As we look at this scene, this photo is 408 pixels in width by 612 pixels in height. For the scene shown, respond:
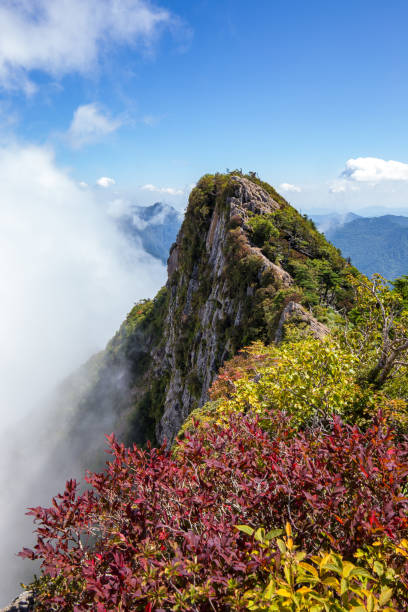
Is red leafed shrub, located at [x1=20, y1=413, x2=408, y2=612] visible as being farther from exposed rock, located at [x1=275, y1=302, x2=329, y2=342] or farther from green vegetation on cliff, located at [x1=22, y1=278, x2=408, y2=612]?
exposed rock, located at [x1=275, y1=302, x2=329, y2=342]

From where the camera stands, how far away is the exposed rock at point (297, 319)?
18661mm

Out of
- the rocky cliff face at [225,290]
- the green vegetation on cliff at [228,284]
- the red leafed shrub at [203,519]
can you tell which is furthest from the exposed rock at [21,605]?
Result: the rocky cliff face at [225,290]

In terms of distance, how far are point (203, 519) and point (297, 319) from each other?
16.8 m

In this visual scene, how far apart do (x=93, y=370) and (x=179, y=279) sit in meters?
64.3

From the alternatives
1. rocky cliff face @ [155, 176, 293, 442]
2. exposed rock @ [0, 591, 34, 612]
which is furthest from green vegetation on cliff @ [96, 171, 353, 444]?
exposed rock @ [0, 591, 34, 612]

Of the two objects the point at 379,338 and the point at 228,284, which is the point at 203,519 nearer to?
the point at 379,338

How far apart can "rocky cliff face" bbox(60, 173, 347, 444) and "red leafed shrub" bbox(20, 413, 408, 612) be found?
13.6m

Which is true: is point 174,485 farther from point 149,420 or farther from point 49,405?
point 49,405

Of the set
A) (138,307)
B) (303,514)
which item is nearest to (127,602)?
(303,514)

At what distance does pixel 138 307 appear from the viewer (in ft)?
298

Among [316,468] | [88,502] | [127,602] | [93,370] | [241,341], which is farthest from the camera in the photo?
[93,370]

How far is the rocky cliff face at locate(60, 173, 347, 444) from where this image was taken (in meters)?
25.2

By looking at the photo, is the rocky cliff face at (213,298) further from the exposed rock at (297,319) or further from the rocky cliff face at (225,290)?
the exposed rock at (297,319)

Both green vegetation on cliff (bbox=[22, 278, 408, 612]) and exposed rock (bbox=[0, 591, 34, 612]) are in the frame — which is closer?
green vegetation on cliff (bbox=[22, 278, 408, 612])
